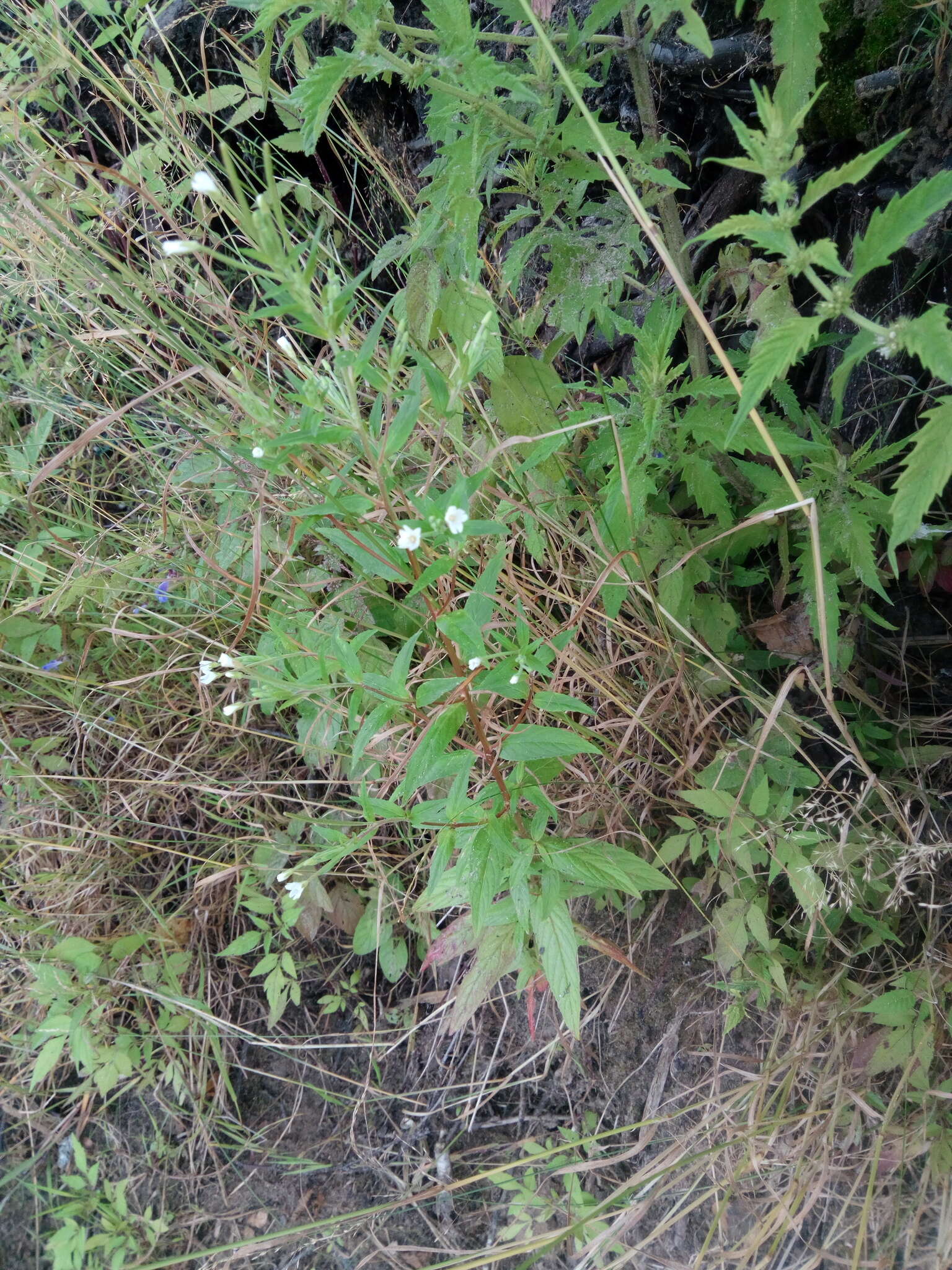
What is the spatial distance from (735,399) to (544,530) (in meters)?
0.46

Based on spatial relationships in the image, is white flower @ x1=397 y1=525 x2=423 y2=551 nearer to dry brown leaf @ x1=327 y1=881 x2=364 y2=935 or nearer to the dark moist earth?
the dark moist earth

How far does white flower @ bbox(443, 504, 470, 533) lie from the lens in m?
0.97

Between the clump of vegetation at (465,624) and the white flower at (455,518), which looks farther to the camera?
the clump of vegetation at (465,624)

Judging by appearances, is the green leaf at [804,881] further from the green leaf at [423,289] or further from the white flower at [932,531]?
the green leaf at [423,289]

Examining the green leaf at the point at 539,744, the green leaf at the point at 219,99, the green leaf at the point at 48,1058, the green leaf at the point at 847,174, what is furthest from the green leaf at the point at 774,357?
the green leaf at the point at 48,1058

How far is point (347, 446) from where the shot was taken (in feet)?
5.35

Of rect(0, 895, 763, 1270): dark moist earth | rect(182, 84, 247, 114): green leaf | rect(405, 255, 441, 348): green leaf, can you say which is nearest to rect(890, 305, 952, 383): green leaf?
rect(405, 255, 441, 348): green leaf

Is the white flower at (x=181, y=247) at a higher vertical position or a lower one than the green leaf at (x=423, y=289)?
higher

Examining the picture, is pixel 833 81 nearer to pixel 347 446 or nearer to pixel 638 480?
pixel 638 480

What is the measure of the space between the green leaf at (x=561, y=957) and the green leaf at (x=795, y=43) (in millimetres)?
1172

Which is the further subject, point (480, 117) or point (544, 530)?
point (544, 530)

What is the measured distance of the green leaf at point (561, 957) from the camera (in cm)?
129

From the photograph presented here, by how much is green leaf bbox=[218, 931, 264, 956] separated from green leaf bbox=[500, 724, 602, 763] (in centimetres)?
123

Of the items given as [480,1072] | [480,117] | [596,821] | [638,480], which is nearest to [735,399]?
[638,480]
